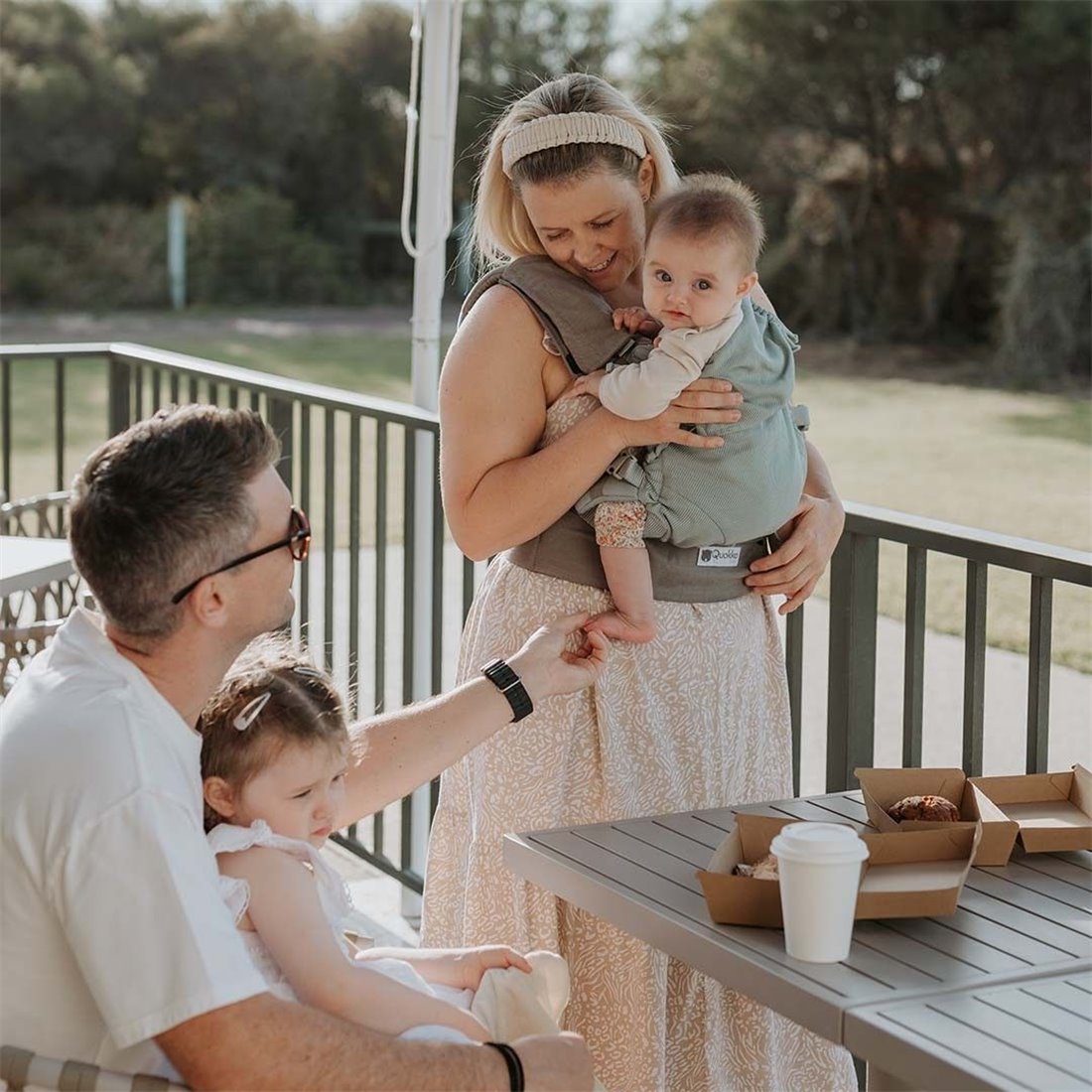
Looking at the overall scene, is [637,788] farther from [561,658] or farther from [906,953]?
[906,953]

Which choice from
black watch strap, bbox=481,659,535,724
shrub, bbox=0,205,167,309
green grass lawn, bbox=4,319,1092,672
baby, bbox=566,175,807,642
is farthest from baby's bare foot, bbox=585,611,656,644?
shrub, bbox=0,205,167,309

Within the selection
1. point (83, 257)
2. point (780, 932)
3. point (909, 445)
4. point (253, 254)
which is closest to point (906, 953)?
point (780, 932)

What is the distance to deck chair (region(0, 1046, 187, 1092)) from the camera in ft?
4.88

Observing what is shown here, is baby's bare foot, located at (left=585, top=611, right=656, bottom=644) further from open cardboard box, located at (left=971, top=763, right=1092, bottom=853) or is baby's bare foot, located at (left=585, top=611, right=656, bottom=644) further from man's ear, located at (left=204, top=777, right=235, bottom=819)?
man's ear, located at (left=204, top=777, right=235, bottom=819)

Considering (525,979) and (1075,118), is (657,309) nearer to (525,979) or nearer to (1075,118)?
(525,979)

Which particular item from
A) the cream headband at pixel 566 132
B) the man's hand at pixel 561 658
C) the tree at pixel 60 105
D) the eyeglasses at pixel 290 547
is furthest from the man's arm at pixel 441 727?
the tree at pixel 60 105

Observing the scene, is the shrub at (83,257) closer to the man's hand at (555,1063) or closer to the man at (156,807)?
the man at (156,807)

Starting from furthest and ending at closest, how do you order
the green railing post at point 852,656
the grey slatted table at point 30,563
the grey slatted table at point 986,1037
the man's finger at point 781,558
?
the grey slatted table at point 30,563 < the green railing post at point 852,656 < the man's finger at point 781,558 < the grey slatted table at point 986,1037

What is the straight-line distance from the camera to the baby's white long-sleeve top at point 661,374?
87.0 inches

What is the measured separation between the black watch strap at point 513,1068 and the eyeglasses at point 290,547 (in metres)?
0.52

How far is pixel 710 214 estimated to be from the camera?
222cm

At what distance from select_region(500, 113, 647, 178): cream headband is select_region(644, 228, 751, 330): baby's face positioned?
180 mm

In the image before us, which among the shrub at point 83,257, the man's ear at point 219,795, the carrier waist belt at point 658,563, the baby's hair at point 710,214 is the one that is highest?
the shrub at point 83,257

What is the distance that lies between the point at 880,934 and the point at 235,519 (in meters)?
0.74
